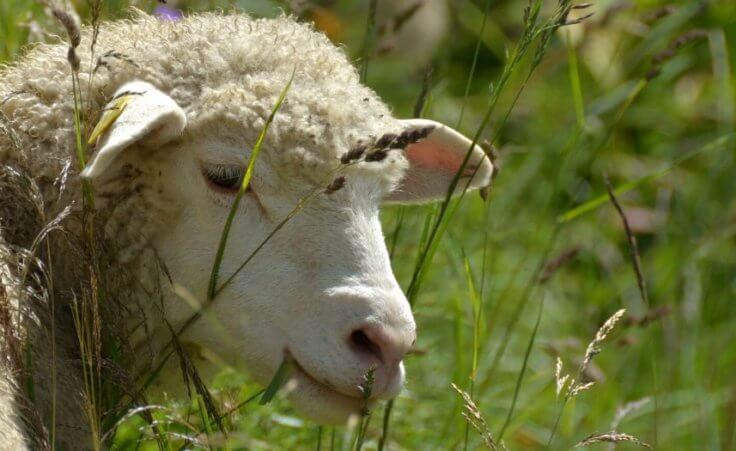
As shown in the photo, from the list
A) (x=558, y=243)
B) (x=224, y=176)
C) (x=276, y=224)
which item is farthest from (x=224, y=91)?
(x=558, y=243)

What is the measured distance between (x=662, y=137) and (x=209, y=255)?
4.66 metres

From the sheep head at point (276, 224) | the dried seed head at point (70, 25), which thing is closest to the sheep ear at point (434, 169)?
the sheep head at point (276, 224)

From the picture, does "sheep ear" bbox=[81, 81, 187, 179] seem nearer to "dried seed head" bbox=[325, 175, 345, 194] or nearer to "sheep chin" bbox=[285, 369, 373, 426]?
"dried seed head" bbox=[325, 175, 345, 194]

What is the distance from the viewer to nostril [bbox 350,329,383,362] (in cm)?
255

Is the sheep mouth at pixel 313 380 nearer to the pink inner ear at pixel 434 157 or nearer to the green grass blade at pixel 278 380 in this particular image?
the green grass blade at pixel 278 380

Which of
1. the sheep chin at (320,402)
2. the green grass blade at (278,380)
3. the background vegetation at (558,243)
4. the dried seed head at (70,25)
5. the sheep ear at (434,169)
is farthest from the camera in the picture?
the background vegetation at (558,243)

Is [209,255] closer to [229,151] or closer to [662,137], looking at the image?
[229,151]

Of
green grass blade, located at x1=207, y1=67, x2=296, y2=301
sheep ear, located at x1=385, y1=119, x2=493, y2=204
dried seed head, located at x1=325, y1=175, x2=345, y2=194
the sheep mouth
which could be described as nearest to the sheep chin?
the sheep mouth

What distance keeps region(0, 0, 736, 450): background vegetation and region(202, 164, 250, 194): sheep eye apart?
1.59 ft

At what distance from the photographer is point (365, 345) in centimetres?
256

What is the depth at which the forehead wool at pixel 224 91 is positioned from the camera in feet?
8.94

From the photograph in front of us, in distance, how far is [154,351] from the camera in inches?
114

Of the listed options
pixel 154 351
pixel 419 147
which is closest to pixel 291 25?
pixel 419 147

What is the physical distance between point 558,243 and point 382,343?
3201mm
